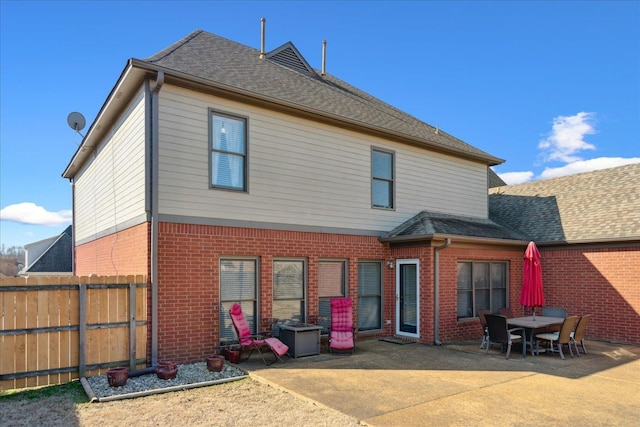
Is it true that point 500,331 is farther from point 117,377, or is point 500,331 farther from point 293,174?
point 117,377

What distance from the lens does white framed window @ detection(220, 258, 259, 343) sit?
29.3 feet

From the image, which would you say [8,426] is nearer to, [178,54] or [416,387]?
[416,387]

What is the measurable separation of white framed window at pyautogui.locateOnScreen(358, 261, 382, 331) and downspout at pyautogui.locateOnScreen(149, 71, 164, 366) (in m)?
5.26

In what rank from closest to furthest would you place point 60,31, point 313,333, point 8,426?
point 8,426 < point 313,333 < point 60,31

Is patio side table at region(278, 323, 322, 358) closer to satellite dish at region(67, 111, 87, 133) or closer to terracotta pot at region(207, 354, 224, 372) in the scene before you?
terracotta pot at region(207, 354, 224, 372)

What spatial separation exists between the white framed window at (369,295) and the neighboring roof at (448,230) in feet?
2.83

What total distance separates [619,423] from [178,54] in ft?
33.3

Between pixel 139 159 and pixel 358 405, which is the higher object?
pixel 139 159

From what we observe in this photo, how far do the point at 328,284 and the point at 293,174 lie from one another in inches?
113

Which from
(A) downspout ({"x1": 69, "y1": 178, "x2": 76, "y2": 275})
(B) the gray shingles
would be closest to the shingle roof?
(B) the gray shingles

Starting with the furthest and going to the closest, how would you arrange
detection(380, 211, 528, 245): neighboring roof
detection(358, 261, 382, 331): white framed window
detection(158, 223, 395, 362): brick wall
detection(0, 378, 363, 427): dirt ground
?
detection(358, 261, 382, 331): white framed window
detection(380, 211, 528, 245): neighboring roof
detection(158, 223, 395, 362): brick wall
detection(0, 378, 363, 427): dirt ground

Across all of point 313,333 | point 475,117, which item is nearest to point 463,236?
point 313,333

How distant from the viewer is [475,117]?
1845 centimetres

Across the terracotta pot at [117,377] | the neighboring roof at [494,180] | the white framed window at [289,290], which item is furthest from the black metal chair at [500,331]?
the neighboring roof at [494,180]
